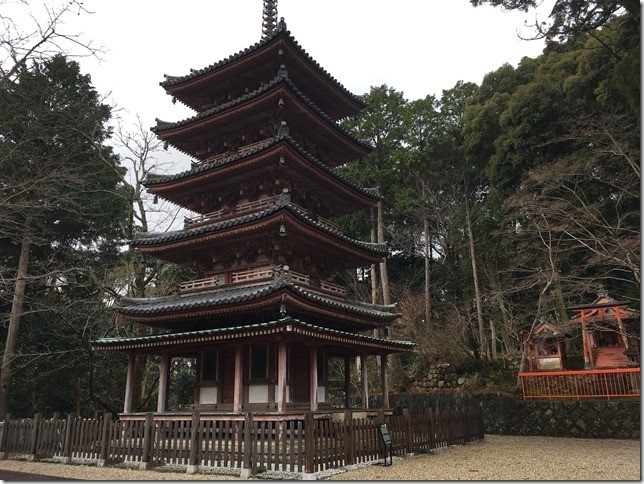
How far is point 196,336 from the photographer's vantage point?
13.8 m

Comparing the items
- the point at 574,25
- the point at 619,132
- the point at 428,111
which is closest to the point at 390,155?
the point at 428,111

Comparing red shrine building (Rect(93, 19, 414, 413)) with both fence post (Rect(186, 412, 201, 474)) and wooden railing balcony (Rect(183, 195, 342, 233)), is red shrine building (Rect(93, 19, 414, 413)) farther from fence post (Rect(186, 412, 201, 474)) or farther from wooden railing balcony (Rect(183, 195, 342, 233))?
fence post (Rect(186, 412, 201, 474))

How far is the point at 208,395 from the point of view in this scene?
15.7 m

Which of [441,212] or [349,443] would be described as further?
[441,212]

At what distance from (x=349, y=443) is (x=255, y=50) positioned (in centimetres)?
1368

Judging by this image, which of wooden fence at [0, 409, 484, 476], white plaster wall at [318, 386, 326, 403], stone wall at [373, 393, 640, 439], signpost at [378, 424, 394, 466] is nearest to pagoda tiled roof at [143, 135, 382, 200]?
white plaster wall at [318, 386, 326, 403]

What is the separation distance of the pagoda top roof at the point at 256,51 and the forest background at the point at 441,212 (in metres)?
4.15

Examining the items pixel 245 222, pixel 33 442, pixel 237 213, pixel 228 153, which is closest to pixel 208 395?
pixel 33 442

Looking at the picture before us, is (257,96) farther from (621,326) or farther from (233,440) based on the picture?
(621,326)

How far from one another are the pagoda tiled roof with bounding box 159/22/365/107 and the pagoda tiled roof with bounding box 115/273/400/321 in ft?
28.0

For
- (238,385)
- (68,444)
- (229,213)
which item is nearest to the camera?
(68,444)

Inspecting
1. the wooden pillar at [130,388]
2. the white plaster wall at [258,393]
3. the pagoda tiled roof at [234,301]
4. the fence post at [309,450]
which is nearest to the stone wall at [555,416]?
the pagoda tiled roof at [234,301]

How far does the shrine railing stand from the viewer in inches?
696

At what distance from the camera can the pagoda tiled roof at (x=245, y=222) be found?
14.2 metres
